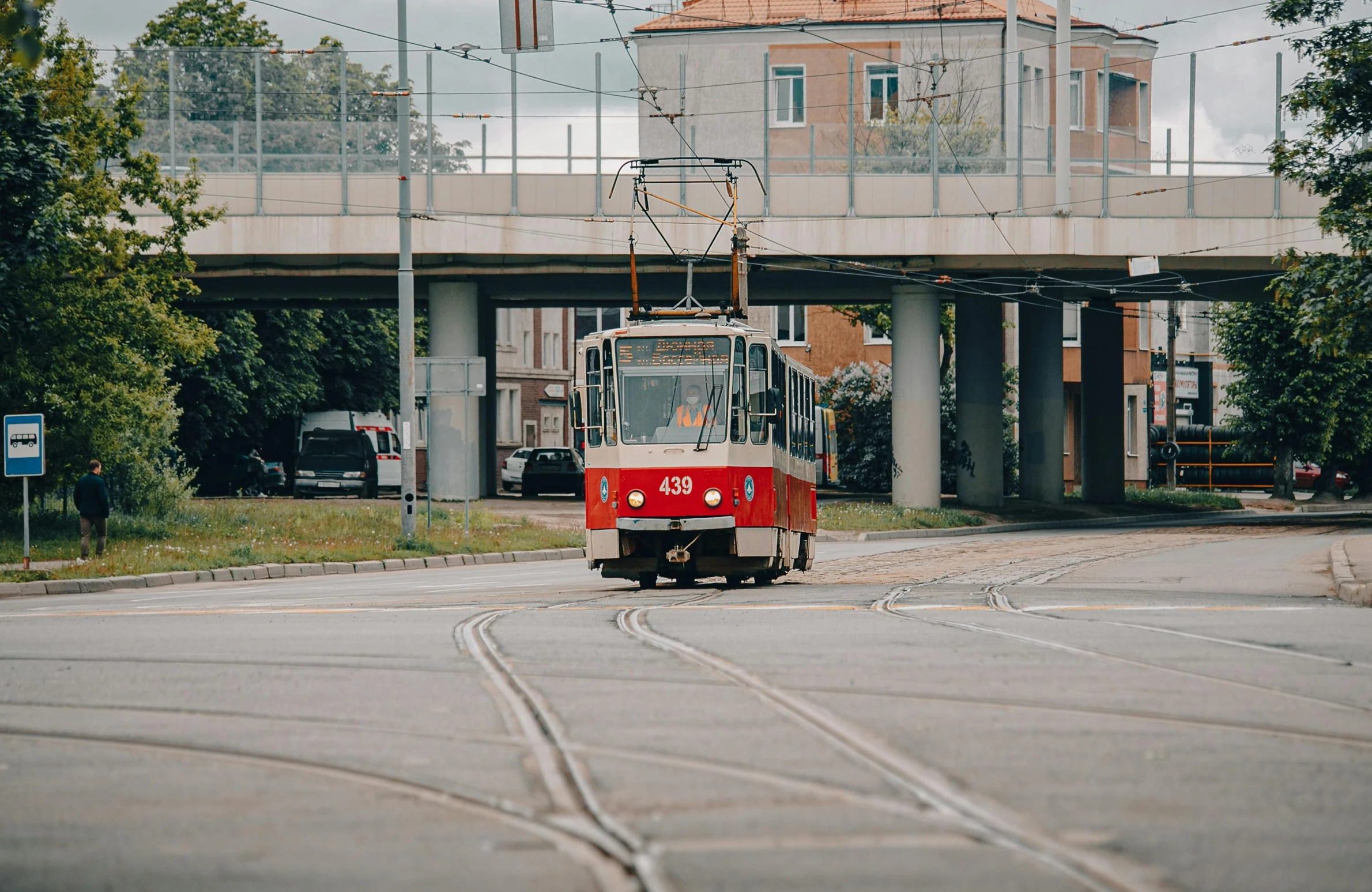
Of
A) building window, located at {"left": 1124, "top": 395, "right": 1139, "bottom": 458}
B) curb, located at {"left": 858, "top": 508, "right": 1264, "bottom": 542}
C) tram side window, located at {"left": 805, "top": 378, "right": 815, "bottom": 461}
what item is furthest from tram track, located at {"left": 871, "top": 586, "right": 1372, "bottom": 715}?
building window, located at {"left": 1124, "top": 395, "right": 1139, "bottom": 458}

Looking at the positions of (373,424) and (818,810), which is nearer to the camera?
(818,810)

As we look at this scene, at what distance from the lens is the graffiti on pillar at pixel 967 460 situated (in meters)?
47.8

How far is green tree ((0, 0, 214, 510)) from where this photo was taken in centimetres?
2678

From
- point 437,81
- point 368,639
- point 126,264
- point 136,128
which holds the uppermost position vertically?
point 437,81

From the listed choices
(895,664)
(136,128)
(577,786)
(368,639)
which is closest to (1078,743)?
(577,786)

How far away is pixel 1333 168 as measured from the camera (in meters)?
31.7

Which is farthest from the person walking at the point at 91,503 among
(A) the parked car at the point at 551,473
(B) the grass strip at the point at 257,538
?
(A) the parked car at the point at 551,473

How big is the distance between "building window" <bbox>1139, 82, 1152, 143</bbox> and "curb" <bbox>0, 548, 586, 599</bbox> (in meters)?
25.4

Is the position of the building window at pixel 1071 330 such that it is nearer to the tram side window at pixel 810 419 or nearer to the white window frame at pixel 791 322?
the white window frame at pixel 791 322

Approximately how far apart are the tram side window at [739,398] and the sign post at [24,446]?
10.6m

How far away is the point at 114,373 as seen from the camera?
→ 29594mm

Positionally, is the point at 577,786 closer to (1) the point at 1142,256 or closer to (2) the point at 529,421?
(1) the point at 1142,256

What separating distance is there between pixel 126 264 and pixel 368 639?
2016 cm

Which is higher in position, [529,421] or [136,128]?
[136,128]
